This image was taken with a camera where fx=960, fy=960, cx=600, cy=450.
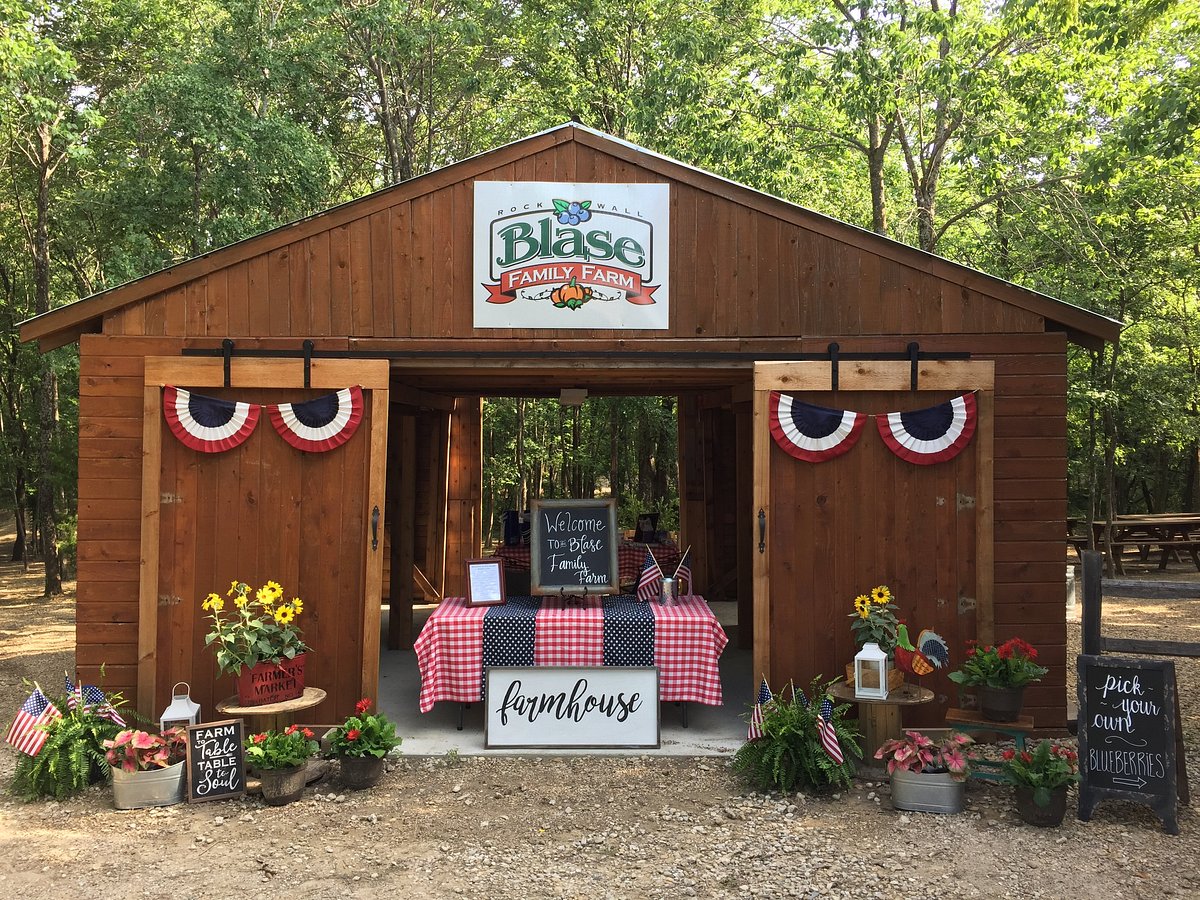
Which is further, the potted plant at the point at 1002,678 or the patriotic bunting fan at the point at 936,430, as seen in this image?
the patriotic bunting fan at the point at 936,430

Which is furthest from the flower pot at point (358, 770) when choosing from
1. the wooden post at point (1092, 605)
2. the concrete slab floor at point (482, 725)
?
the wooden post at point (1092, 605)

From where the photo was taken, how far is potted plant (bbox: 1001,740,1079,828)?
454 cm

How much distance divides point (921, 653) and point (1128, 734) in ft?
3.72

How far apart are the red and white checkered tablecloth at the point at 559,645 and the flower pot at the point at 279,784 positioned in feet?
3.52

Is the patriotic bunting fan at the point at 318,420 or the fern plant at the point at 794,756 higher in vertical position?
the patriotic bunting fan at the point at 318,420

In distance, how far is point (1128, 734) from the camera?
15.2ft

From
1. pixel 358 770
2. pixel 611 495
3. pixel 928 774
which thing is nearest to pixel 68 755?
pixel 358 770

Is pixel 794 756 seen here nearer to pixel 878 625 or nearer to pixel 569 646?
pixel 878 625

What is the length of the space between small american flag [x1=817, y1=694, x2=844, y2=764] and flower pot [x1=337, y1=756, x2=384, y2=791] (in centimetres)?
238

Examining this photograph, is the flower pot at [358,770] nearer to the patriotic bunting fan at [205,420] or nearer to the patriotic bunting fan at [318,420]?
the patriotic bunting fan at [318,420]

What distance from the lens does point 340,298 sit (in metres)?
6.01

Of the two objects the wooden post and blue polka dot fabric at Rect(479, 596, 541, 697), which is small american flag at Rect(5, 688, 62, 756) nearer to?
blue polka dot fabric at Rect(479, 596, 541, 697)

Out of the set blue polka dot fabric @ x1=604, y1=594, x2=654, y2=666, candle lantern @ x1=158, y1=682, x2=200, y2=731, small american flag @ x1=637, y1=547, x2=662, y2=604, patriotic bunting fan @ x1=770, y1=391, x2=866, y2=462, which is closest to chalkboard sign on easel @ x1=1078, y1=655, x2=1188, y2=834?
patriotic bunting fan @ x1=770, y1=391, x2=866, y2=462

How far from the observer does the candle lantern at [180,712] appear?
530 centimetres
